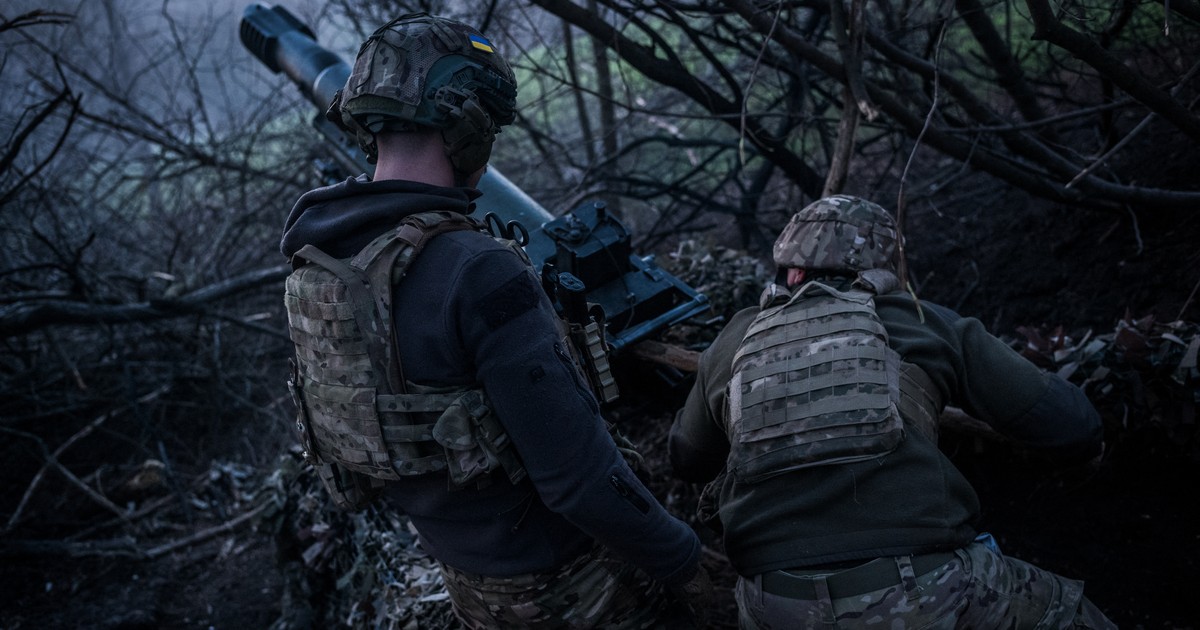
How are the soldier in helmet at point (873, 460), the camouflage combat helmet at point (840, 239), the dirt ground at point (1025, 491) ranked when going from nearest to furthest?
the soldier in helmet at point (873, 460), the camouflage combat helmet at point (840, 239), the dirt ground at point (1025, 491)

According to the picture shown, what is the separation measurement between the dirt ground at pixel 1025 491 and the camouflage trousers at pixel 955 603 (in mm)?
862

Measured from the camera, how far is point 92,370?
605cm

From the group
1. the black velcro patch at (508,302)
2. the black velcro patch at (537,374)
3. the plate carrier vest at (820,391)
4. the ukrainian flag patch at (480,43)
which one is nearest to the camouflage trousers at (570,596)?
the plate carrier vest at (820,391)

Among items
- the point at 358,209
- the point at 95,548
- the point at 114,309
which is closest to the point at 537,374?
the point at 358,209

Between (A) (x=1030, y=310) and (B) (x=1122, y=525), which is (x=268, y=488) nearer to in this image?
(B) (x=1122, y=525)

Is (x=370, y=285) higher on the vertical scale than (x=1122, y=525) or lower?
higher

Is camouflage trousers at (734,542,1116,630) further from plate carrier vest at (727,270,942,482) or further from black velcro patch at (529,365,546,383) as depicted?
black velcro patch at (529,365,546,383)

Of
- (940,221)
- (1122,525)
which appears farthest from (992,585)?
(940,221)

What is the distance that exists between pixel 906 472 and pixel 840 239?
0.71 m

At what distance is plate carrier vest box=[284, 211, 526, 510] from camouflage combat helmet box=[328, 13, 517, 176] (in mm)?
226

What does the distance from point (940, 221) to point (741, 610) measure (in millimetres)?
4094

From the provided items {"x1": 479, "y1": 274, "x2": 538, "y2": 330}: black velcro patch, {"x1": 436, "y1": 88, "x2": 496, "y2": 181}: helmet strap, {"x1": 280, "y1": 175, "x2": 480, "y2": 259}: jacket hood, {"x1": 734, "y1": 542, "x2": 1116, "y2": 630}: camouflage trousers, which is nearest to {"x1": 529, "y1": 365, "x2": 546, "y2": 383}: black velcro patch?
{"x1": 479, "y1": 274, "x2": 538, "y2": 330}: black velcro patch

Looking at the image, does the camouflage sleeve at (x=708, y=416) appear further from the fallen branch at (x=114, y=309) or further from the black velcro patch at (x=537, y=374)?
the fallen branch at (x=114, y=309)

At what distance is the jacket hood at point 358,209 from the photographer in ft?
5.73
